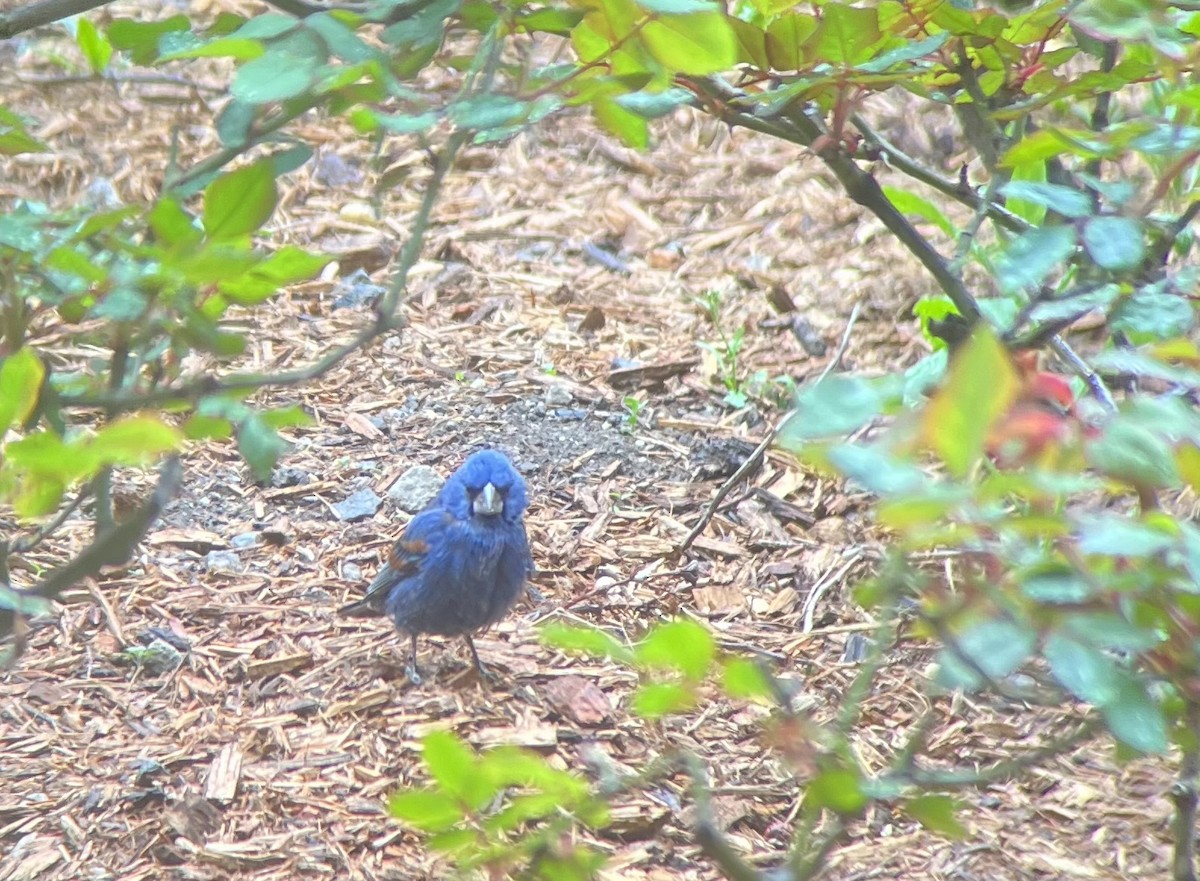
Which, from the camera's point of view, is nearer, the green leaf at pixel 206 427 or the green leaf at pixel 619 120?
the green leaf at pixel 206 427

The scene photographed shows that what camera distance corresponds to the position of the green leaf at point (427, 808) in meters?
1.27

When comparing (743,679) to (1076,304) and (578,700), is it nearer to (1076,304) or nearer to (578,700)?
(1076,304)

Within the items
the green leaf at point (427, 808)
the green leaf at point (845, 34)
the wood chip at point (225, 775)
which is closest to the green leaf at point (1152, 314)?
the green leaf at point (845, 34)

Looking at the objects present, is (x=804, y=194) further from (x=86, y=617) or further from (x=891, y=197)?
(x=86, y=617)

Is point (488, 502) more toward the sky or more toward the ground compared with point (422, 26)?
more toward the ground

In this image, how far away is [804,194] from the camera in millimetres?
5691

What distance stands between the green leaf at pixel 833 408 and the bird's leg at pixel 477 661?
8.20 ft

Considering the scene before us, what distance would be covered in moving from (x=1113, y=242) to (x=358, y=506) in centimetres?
284

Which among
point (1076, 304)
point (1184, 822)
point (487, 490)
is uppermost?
point (1076, 304)

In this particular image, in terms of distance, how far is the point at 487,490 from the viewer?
11.9 feet

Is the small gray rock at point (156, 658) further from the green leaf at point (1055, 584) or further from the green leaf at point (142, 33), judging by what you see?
the green leaf at point (1055, 584)

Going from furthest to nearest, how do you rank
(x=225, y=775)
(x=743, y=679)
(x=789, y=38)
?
1. (x=225, y=775)
2. (x=789, y=38)
3. (x=743, y=679)

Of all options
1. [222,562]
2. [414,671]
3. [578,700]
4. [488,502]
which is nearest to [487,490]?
[488,502]

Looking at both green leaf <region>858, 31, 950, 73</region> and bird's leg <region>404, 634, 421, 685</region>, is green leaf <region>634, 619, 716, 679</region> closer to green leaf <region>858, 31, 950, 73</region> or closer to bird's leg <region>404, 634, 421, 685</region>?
green leaf <region>858, 31, 950, 73</region>
